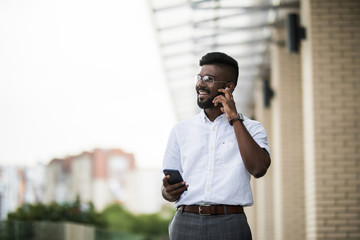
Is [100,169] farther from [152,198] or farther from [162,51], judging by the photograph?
[162,51]

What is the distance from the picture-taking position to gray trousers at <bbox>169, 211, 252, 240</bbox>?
2746 mm

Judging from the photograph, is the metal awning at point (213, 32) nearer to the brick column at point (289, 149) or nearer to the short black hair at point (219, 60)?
the brick column at point (289, 149)

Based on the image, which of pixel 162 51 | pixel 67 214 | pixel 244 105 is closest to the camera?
pixel 162 51

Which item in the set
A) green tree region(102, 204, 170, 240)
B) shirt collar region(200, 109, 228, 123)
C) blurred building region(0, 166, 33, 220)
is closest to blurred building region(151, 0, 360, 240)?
shirt collar region(200, 109, 228, 123)

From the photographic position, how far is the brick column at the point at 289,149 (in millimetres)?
9414

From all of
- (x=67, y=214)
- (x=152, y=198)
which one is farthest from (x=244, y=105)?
(x=152, y=198)

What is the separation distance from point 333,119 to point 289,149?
9.26 feet

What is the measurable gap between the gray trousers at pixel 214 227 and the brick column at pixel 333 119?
4.05 meters

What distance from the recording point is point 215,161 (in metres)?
2.85

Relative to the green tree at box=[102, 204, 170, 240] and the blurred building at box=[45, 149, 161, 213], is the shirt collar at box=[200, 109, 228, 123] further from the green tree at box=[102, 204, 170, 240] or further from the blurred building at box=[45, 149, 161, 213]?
the blurred building at box=[45, 149, 161, 213]

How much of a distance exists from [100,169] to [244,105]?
8435 centimetres

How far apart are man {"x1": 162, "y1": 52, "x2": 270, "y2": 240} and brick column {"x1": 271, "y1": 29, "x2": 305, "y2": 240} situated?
6.73 m

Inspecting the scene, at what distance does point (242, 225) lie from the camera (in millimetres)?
2773

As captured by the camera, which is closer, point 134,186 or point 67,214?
point 67,214
